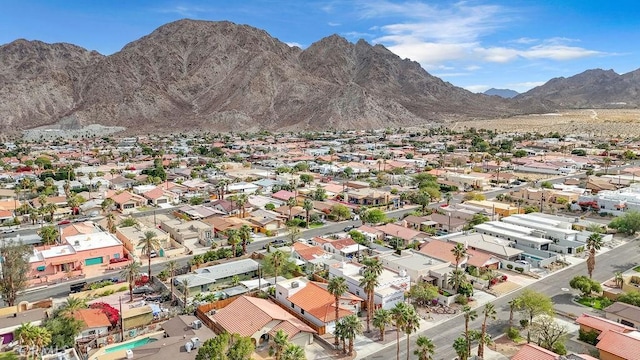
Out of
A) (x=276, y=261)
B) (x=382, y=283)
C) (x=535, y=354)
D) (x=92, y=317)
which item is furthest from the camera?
(x=276, y=261)

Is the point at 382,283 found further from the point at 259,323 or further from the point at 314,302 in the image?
the point at 259,323

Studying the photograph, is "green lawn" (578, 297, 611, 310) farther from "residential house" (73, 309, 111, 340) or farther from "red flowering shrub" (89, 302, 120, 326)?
"residential house" (73, 309, 111, 340)

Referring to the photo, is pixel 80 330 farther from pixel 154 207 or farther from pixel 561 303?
pixel 154 207

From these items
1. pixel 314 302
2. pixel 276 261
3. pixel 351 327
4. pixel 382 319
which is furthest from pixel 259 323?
pixel 276 261

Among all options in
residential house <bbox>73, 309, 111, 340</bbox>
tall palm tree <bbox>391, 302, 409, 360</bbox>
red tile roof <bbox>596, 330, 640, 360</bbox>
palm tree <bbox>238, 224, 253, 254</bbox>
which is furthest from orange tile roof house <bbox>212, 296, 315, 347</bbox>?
red tile roof <bbox>596, 330, 640, 360</bbox>

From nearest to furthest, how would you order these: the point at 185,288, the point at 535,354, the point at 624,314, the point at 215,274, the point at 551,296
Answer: the point at 535,354 < the point at 624,314 < the point at 185,288 < the point at 551,296 < the point at 215,274
